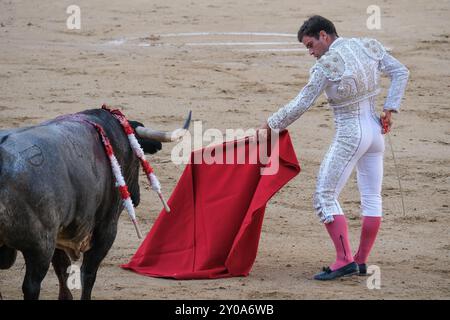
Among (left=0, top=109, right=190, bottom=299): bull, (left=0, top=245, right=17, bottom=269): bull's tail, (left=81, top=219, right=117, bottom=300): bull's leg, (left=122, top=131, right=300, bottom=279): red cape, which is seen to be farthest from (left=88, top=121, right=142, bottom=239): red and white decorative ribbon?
(left=122, top=131, right=300, bottom=279): red cape

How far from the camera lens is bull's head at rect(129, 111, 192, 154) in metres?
5.94

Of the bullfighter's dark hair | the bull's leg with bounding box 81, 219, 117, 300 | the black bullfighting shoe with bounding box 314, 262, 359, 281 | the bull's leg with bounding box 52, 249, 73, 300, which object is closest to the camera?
the bull's leg with bounding box 81, 219, 117, 300

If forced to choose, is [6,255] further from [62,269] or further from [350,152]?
[350,152]

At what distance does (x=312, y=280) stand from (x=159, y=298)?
95 centimetres

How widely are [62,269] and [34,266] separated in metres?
0.98

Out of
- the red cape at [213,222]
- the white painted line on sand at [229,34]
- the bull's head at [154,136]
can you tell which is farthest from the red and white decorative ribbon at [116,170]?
the white painted line on sand at [229,34]

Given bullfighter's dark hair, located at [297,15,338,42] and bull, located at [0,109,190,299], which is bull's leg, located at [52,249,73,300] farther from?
bullfighter's dark hair, located at [297,15,338,42]

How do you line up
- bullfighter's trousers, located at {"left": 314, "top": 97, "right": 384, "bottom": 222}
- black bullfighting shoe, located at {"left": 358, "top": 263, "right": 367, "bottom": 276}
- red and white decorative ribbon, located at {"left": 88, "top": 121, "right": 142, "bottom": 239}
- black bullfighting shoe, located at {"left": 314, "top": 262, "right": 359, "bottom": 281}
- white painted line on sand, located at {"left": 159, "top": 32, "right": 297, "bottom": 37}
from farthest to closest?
white painted line on sand, located at {"left": 159, "top": 32, "right": 297, "bottom": 37}
black bullfighting shoe, located at {"left": 358, "top": 263, "right": 367, "bottom": 276}
black bullfighting shoe, located at {"left": 314, "top": 262, "right": 359, "bottom": 281}
bullfighter's trousers, located at {"left": 314, "top": 97, "right": 384, "bottom": 222}
red and white decorative ribbon, located at {"left": 88, "top": 121, "right": 142, "bottom": 239}

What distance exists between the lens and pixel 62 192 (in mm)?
5227

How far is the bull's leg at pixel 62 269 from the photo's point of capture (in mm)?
5988

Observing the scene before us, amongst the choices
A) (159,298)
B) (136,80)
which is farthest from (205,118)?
(159,298)

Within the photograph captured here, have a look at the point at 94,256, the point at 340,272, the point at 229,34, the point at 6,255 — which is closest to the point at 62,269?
the point at 94,256

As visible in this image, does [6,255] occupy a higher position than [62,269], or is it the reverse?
[6,255]

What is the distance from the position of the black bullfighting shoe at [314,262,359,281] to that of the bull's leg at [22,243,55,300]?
186 cm
